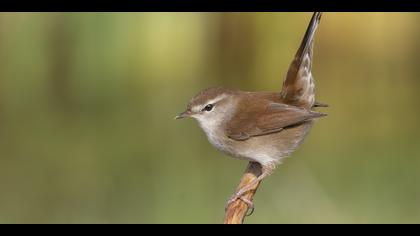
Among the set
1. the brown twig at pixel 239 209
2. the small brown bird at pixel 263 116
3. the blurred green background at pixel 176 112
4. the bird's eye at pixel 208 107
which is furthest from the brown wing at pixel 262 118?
the blurred green background at pixel 176 112

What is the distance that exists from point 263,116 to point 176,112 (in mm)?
2365

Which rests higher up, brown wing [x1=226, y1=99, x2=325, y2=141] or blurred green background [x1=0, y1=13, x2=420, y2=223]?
brown wing [x1=226, y1=99, x2=325, y2=141]

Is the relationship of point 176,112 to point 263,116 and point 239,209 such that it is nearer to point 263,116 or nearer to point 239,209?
point 263,116

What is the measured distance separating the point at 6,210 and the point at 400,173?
3.03 meters

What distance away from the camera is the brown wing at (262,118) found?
174 inches

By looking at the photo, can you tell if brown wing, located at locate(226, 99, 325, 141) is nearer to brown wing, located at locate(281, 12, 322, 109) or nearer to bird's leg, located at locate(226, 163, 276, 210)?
brown wing, located at locate(281, 12, 322, 109)

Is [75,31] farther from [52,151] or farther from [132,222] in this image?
[132,222]

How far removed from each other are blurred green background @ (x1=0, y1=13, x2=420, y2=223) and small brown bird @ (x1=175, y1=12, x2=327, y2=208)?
114 centimetres

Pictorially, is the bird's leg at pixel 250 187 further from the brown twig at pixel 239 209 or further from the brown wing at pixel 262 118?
the brown wing at pixel 262 118

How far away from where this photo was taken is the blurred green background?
19.3 ft

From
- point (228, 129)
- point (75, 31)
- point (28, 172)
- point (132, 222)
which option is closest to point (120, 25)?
point (75, 31)

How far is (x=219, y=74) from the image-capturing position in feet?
23.6

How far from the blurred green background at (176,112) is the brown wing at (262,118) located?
1.19m

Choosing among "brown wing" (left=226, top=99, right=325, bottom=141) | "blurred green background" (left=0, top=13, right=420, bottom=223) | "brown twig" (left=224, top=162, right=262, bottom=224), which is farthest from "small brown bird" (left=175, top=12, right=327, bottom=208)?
"blurred green background" (left=0, top=13, right=420, bottom=223)
